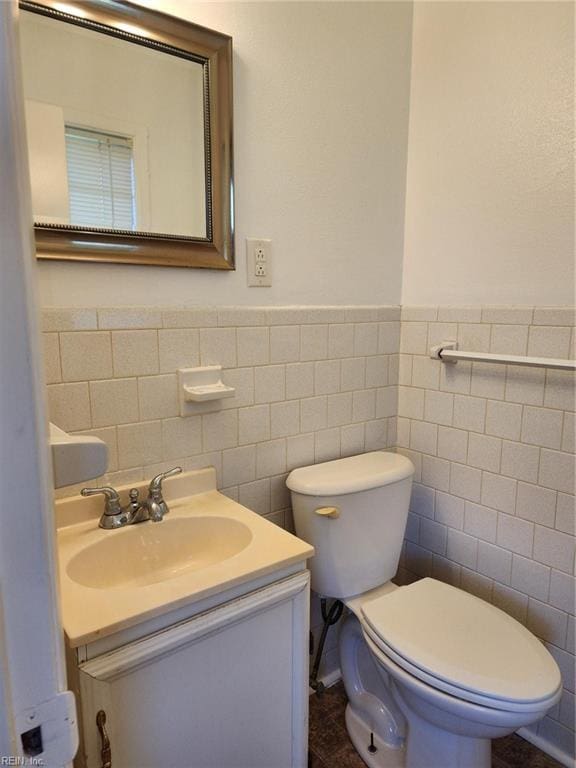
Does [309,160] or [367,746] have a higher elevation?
[309,160]

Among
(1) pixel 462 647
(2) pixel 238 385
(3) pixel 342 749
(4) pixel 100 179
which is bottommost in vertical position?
(3) pixel 342 749

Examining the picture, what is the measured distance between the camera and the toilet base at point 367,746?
1312 millimetres

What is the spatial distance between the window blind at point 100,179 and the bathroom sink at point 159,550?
70 cm

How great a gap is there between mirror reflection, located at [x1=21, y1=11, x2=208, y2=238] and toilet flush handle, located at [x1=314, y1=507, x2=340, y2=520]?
78 cm

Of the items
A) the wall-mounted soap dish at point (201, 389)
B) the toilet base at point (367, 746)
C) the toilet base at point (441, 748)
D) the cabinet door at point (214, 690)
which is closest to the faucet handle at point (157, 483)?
the wall-mounted soap dish at point (201, 389)

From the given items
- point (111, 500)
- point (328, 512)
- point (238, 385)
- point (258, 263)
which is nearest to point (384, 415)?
point (328, 512)

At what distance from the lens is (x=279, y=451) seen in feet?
4.65

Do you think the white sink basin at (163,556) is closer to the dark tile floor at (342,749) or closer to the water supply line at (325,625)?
the water supply line at (325,625)

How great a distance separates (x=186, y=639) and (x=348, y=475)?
26.1 inches

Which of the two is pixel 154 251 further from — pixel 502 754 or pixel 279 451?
pixel 502 754

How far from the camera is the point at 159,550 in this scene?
1.11 metres

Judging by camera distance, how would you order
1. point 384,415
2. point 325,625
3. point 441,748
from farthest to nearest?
point 384,415 → point 325,625 → point 441,748

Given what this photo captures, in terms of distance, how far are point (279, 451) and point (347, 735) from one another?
0.88 metres

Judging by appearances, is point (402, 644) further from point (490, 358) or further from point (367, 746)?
point (490, 358)
